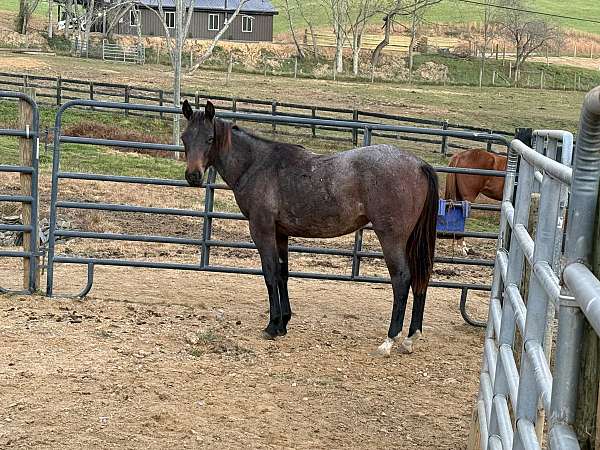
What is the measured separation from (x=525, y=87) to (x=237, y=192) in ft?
131

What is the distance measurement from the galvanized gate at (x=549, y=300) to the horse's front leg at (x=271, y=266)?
115 inches

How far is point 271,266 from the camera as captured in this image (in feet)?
21.3

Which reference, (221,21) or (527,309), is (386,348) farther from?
(221,21)

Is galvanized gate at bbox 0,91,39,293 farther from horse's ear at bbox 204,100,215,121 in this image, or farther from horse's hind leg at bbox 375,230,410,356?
horse's hind leg at bbox 375,230,410,356

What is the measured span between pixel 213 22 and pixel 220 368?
49567 millimetres

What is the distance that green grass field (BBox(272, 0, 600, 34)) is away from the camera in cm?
6431

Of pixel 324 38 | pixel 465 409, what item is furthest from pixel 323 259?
pixel 324 38

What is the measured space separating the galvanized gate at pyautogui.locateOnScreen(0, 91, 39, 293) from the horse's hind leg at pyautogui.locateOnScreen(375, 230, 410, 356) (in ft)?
9.34

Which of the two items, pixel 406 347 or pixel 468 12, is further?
pixel 468 12

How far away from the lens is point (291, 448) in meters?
4.36

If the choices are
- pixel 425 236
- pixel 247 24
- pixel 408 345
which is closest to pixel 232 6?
pixel 247 24

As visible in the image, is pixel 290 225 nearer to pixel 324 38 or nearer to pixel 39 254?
pixel 39 254

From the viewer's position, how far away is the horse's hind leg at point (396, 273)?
6156 millimetres

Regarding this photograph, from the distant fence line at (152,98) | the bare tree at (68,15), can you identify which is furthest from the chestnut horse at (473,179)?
the bare tree at (68,15)
